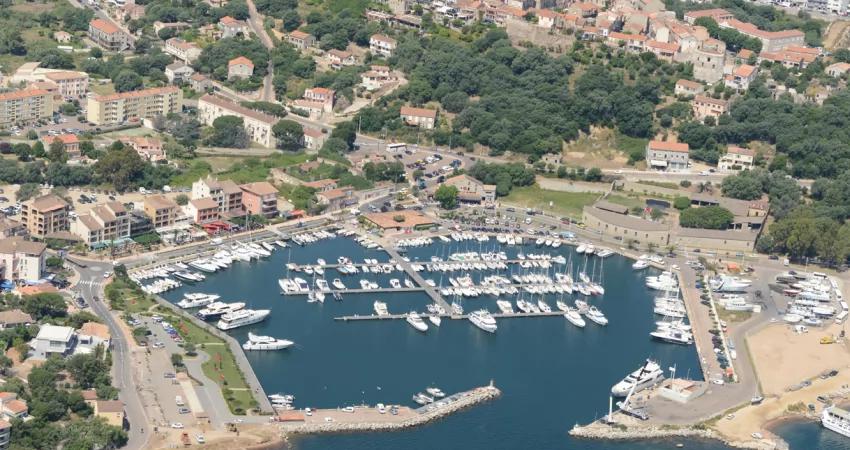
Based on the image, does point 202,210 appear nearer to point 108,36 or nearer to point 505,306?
point 505,306

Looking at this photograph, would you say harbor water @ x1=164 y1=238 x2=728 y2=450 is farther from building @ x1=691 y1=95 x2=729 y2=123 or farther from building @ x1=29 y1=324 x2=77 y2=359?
building @ x1=691 y1=95 x2=729 y2=123

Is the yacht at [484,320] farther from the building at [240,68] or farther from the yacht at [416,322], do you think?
the building at [240,68]

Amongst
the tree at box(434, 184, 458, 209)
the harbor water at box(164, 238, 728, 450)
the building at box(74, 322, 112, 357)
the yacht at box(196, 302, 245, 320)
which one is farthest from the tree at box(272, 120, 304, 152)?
the building at box(74, 322, 112, 357)

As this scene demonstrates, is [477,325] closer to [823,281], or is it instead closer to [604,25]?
[823,281]

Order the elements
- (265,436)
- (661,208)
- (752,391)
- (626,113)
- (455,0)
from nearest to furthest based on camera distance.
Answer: (265,436) → (752,391) → (661,208) → (626,113) → (455,0)

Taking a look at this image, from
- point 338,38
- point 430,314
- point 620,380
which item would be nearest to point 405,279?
point 430,314

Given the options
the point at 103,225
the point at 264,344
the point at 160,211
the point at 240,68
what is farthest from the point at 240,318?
the point at 240,68
